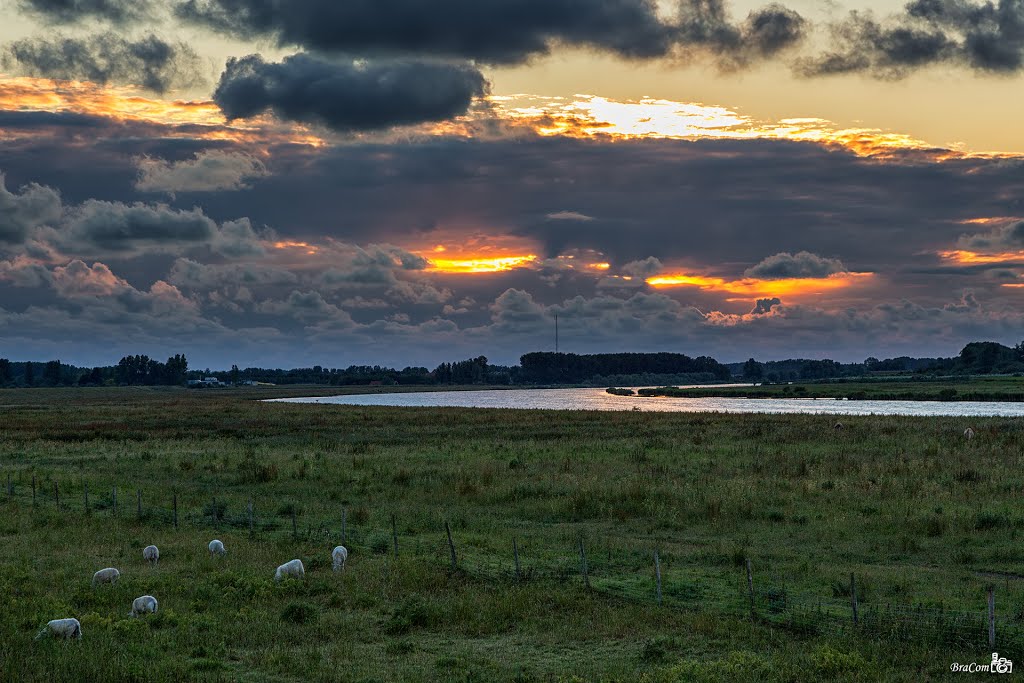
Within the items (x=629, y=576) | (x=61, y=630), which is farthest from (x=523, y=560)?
(x=61, y=630)

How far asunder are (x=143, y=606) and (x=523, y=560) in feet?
34.3

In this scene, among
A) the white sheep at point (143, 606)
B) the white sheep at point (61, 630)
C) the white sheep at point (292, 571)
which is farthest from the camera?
the white sheep at point (292, 571)

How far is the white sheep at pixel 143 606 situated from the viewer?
2020 cm

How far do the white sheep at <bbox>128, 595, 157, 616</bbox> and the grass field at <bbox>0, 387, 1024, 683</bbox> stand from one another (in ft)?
0.95

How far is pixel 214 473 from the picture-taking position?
48.8 m

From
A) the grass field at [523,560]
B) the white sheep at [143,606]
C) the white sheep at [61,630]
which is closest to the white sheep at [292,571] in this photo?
the grass field at [523,560]

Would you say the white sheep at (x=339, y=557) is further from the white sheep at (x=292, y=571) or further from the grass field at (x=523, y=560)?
the white sheep at (x=292, y=571)

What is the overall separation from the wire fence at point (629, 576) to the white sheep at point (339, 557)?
1.60 m

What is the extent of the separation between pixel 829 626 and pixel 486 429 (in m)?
62.3

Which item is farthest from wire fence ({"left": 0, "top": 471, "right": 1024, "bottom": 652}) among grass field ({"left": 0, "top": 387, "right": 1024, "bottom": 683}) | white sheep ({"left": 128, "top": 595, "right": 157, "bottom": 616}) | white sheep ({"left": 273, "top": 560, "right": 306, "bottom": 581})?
white sheep ({"left": 128, "top": 595, "right": 157, "bottom": 616})

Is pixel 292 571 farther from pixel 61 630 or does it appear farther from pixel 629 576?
pixel 629 576

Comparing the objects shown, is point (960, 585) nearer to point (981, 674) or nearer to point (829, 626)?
point (829, 626)

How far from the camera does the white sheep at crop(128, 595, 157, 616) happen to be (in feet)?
66.3

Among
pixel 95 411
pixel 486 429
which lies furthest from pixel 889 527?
pixel 95 411
